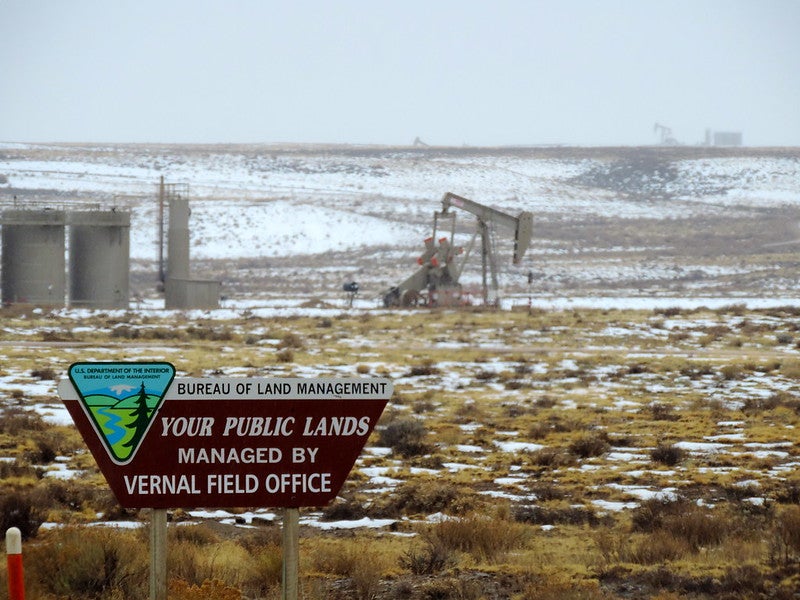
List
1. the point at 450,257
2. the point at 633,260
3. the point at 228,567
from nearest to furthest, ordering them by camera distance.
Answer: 1. the point at 228,567
2. the point at 450,257
3. the point at 633,260

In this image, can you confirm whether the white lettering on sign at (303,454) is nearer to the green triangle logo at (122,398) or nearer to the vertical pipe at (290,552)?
the vertical pipe at (290,552)

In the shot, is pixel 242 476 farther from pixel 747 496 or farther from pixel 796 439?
pixel 796 439

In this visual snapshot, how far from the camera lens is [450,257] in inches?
1785

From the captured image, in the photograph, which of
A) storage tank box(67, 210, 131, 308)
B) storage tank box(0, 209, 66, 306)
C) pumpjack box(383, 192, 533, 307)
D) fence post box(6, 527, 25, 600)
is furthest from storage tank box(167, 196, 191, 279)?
fence post box(6, 527, 25, 600)

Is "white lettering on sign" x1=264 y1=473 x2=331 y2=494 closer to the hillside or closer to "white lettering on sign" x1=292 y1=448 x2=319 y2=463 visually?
"white lettering on sign" x1=292 y1=448 x2=319 y2=463

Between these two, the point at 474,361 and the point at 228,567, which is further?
the point at 474,361

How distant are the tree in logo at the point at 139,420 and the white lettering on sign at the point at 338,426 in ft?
2.59

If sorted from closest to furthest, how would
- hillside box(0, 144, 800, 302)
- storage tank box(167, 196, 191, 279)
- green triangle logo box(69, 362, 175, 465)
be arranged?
green triangle logo box(69, 362, 175, 465), storage tank box(167, 196, 191, 279), hillside box(0, 144, 800, 302)

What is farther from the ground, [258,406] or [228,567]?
[258,406]

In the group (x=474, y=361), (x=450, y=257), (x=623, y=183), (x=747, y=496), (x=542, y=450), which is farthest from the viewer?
(x=623, y=183)

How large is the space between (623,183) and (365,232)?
1536 inches

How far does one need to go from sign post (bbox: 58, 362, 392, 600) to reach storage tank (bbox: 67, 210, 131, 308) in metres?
42.3

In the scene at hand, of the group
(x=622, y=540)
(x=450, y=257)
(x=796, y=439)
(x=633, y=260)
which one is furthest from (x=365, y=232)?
(x=622, y=540)

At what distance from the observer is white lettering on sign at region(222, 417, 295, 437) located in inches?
245
